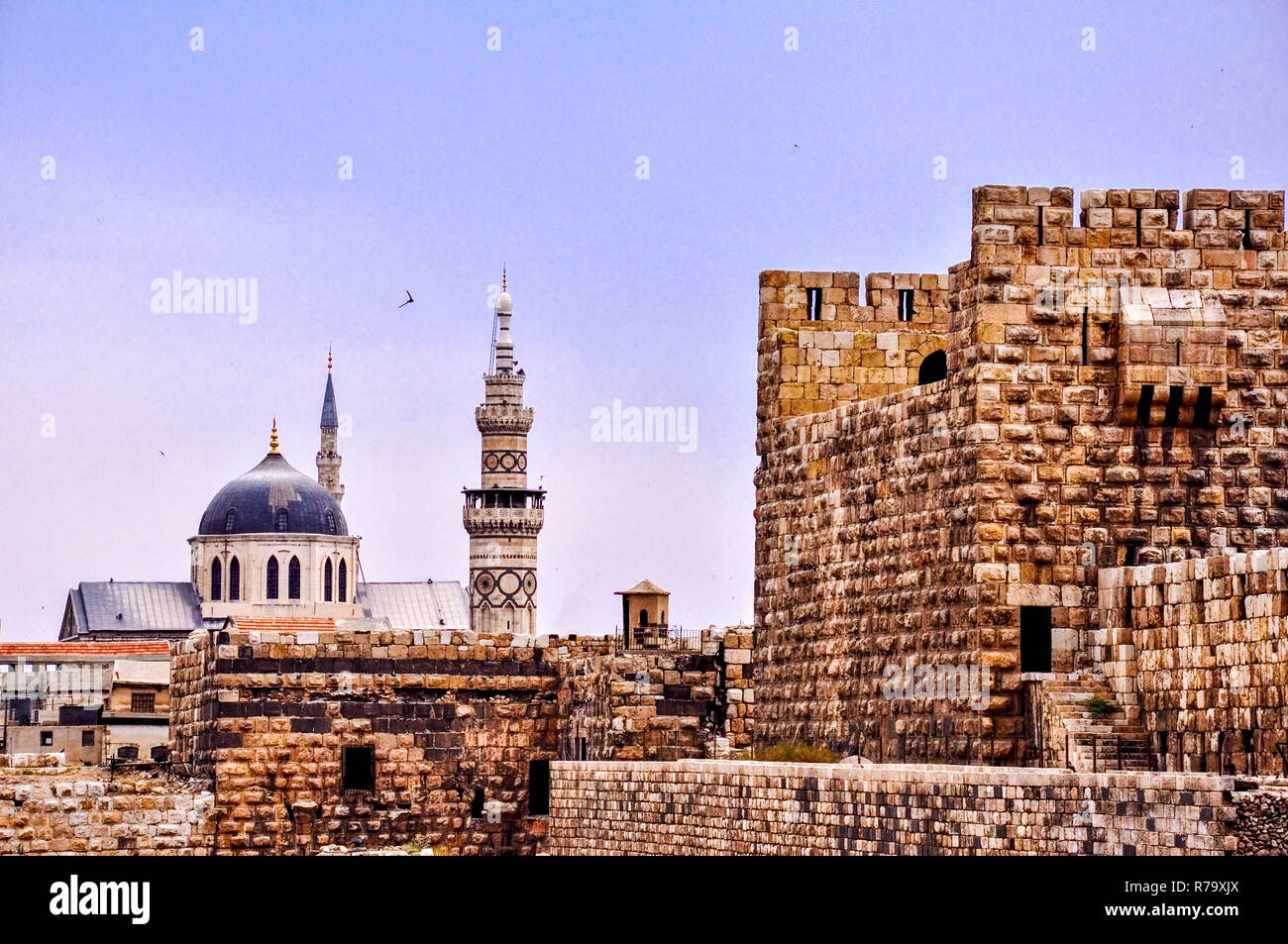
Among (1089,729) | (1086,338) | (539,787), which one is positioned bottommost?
(539,787)

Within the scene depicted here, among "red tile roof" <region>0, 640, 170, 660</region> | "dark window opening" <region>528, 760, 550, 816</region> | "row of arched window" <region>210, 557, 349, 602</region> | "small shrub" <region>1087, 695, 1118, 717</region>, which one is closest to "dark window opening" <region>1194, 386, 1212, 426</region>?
"small shrub" <region>1087, 695, 1118, 717</region>

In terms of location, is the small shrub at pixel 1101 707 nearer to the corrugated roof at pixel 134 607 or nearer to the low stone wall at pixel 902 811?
the low stone wall at pixel 902 811

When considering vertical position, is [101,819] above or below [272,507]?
below

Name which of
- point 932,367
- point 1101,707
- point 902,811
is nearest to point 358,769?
point 932,367

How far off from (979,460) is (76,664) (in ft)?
187

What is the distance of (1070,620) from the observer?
22.5 metres

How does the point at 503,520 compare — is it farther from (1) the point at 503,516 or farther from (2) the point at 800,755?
(2) the point at 800,755

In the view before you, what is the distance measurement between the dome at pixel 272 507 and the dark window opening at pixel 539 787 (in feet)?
322

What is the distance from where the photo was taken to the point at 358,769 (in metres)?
30.7

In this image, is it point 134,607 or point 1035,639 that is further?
point 134,607

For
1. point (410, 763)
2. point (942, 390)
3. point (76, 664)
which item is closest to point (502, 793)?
point (410, 763)

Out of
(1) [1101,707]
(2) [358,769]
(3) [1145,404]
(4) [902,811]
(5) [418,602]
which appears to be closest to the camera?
(4) [902,811]

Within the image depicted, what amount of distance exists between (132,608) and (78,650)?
4328 cm

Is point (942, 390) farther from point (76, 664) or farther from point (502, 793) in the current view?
point (76, 664)
